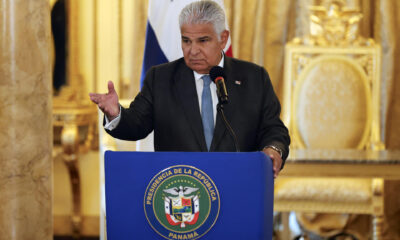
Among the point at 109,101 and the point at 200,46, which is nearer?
the point at 109,101

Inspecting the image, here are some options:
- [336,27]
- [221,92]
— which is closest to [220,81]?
[221,92]

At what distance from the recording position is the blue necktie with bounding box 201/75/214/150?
1.83 meters

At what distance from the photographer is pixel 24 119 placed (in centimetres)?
211

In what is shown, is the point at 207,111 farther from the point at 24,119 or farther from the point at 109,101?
the point at 24,119

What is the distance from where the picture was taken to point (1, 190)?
2088mm

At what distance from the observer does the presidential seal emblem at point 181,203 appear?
1.50 metres

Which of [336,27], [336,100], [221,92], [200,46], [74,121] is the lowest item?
[74,121]

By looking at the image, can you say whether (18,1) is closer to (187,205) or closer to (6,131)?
(6,131)

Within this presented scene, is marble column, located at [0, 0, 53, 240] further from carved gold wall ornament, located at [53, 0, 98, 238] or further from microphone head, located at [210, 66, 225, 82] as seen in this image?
carved gold wall ornament, located at [53, 0, 98, 238]

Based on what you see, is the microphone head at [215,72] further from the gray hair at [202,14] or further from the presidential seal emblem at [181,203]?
the presidential seal emblem at [181,203]

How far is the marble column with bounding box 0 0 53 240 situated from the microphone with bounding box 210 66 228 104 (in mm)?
733

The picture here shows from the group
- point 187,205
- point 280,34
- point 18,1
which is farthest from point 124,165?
point 280,34

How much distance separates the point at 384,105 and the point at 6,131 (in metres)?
3.33

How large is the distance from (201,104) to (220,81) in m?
0.23
